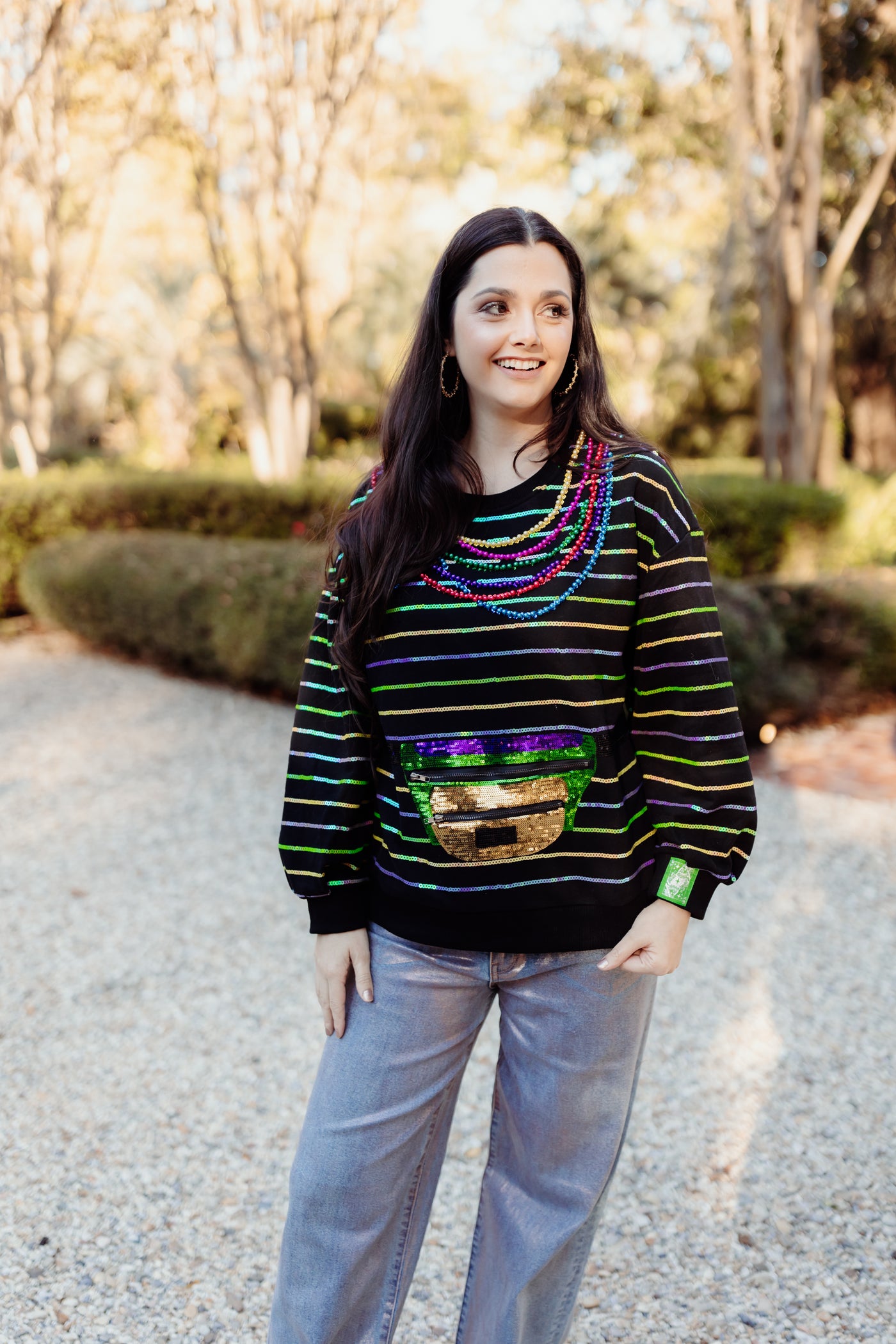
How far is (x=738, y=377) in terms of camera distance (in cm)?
1859

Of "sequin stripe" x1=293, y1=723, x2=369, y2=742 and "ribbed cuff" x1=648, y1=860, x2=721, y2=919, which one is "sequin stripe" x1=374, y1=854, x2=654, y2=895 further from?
"sequin stripe" x1=293, y1=723, x2=369, y2=742

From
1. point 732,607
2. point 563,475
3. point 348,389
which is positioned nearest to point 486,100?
point 348,389

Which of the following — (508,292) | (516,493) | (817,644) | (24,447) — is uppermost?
(508,292)

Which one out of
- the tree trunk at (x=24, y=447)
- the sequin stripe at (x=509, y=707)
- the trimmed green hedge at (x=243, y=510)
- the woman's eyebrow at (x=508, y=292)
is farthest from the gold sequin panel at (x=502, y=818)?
the tree trunk at (x=24, y=447)

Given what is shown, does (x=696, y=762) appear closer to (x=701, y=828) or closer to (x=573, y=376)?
(x=701, y=828)

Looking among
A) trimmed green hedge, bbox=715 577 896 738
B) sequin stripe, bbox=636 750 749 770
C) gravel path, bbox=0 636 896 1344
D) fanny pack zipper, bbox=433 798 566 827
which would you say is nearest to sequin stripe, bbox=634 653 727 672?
sequin stripe, bbox=636 750 749 770

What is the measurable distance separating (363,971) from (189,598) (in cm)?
565

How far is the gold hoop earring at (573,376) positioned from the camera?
161 cm

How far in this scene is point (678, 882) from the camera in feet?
4.71

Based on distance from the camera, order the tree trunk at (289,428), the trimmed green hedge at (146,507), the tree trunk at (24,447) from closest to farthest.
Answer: the trimmed green hedge at (146,507)
the tree trunk at (289,428)
the tree trunk at (24,447)

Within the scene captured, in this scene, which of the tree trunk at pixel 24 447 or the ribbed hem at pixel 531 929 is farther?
the tree trunk at pixel 24 447

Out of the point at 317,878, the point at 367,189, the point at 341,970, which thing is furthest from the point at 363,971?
the point at 367,189

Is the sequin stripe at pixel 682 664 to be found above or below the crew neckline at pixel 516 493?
below

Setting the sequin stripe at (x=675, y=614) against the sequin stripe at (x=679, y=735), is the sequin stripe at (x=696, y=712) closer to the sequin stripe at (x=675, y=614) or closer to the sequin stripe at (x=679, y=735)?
the sequin stripe at (x=679, y=735)
